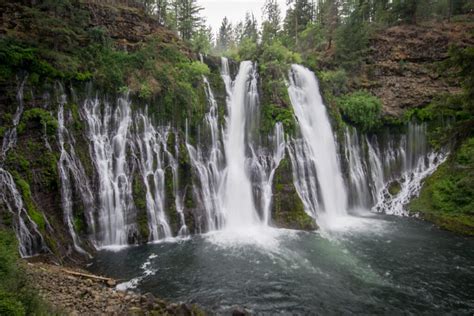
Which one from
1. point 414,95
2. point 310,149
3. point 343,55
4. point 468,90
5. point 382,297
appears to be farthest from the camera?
point 343,55

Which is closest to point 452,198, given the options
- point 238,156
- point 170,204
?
point 238,156

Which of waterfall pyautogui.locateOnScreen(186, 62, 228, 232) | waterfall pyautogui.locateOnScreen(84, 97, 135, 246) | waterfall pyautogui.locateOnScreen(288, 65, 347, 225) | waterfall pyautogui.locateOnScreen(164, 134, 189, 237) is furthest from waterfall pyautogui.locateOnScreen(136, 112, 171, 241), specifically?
waterfall pyautogui.locateOnScreen(288, 65, 347, 225)

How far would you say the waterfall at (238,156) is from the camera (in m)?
15.5

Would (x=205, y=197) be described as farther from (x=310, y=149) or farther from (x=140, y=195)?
(x=310, y=149)

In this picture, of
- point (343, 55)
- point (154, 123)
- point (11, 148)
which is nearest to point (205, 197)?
point (154, 123)

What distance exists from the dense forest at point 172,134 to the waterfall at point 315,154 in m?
0.18

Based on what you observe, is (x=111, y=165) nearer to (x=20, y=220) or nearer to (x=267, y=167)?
(x=20, y=220)

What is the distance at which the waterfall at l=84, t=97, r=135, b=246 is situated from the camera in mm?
12750

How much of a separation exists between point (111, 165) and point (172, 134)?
3544 millimetres

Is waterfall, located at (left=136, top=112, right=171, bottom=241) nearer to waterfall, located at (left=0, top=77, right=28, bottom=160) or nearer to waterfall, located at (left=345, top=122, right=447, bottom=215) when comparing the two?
waterfall, located at (left=0, top=77, right=28, bottom=160)

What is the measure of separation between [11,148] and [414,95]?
2630 centimetres

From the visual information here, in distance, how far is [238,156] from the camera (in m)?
16.8

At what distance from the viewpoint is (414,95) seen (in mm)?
22562

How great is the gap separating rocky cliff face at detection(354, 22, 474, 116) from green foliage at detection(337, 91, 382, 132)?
1381mm
